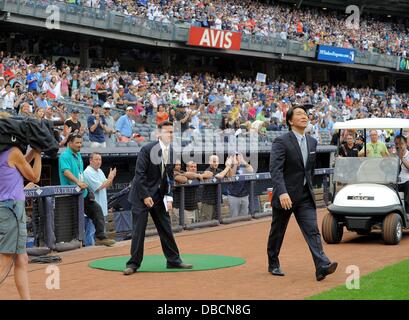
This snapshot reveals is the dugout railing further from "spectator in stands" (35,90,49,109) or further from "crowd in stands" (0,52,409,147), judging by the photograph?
"spectator in stands" (35,90,49,109)

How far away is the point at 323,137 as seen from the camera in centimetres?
2997

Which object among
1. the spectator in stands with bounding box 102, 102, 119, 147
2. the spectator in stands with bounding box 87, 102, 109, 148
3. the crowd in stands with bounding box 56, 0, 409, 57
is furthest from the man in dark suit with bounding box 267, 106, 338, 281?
the crowd in stands with bounding box 56, 0, 409, 57

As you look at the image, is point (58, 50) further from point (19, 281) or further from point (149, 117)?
point (19, 281)

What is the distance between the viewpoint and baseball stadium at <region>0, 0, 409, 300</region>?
27.9 ft

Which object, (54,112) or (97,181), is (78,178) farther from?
(54,112)

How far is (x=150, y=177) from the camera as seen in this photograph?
10.2 meters

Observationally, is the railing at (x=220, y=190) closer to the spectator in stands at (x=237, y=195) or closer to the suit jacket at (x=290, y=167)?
the spectator in stands at (x=237, y=195)

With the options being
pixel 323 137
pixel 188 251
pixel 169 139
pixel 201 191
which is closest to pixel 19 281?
pixel 169 139

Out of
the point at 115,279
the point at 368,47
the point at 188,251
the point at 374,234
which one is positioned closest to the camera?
the point at 115,279

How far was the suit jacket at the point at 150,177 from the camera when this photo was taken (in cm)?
1003

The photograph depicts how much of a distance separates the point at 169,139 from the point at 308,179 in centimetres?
206

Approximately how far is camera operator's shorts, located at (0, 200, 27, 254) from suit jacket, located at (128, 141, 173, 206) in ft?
10.3

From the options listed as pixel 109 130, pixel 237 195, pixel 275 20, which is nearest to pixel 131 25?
pixel 275 20

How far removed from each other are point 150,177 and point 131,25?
27278 millimetres
